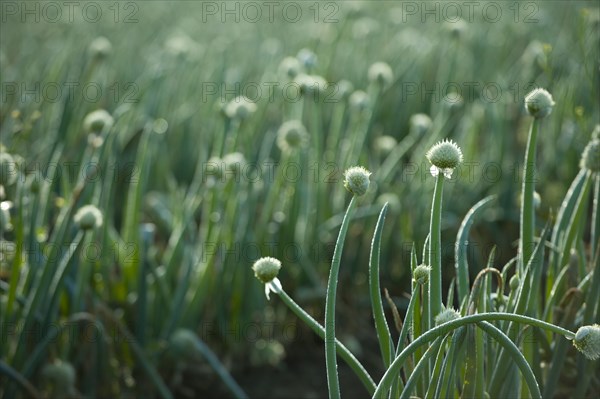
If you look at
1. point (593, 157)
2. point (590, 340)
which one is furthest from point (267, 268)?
point (593, 157)

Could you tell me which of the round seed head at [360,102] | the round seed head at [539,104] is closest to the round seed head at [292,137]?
the round seed head at [360,102]

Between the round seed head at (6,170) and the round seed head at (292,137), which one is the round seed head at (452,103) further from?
the round seed head at (6,170)

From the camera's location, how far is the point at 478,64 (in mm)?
3648

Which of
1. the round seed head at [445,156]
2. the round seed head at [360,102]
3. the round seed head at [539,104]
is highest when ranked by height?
the round seed head at [539,104]

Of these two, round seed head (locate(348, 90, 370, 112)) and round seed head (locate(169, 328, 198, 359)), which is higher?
round seed head (locate(348, 90, 370, 112))

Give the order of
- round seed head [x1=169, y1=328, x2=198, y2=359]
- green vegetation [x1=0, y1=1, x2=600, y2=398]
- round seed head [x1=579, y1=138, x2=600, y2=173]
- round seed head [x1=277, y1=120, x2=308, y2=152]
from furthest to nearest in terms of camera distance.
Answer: round seed head [x1=277, y1=120, x2=308, y2=152] → round seed head [x1=169, y1=328, x2=198, y2=359] → round seed head [x1=579, y1=138, x2=600, y2=173] → green vegetation [x1=0, y1=1, x2=600, y2=398]

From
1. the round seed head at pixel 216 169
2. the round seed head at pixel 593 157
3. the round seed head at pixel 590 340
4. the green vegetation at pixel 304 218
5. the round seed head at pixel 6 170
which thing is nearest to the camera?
the round seed head at pixel 590 340

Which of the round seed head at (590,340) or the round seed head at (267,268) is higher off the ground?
the round seed head at (267,268)

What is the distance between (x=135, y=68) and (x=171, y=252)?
185 centimetres

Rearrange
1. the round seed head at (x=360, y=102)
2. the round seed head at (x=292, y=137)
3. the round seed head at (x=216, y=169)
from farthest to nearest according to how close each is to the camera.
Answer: the round seed head at (x=360, y=102) → the round seed head at (x=292, y=137) → the round seed head at (x=216, y=169)

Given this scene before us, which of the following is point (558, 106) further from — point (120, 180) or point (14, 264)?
point (14, 264)

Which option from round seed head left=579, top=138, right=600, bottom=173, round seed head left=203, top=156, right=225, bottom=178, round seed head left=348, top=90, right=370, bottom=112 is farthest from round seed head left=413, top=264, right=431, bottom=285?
round seed head left=348, top=90, right=370, bottom=112

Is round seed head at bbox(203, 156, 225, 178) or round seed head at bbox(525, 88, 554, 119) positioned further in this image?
round seed head at bbox(203, 156, 225, 178)

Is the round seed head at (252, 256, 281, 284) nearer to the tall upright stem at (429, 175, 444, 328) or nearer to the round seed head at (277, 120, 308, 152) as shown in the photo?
the tall upright stem at (429, 175, 444, 328)
